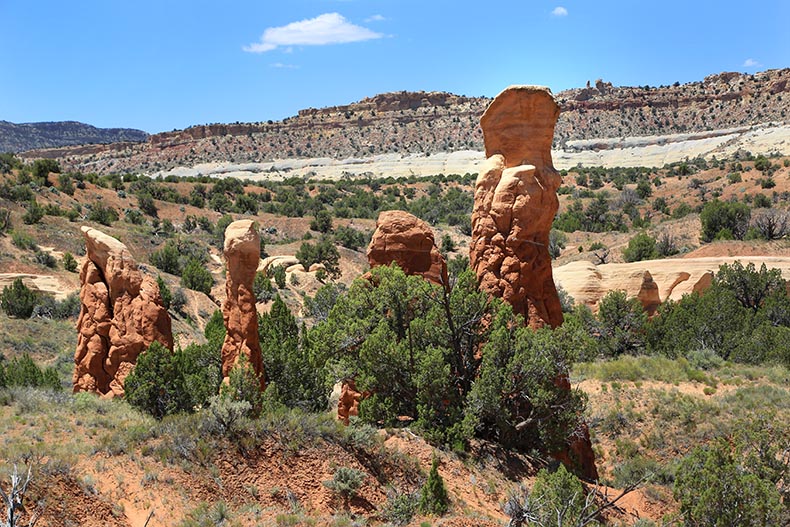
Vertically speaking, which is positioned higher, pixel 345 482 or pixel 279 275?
pixel 345 482

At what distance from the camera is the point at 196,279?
3847cm

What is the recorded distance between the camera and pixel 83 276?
55.1 feet

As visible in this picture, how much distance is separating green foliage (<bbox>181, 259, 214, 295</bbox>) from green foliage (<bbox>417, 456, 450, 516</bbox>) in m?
29.6

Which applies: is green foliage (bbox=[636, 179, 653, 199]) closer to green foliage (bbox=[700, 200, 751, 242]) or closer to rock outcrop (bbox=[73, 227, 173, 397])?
green foliage (bbox=[700, 200, 751, 242])

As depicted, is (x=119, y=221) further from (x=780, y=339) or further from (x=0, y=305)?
(x=780, y=339)

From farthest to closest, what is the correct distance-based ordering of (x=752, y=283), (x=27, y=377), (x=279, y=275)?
(x=279, y=275)
(x=752, y=283)
(x=27, y=377)

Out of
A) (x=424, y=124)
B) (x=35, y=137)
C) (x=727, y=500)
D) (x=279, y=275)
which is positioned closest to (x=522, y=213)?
(x=727, y=500)

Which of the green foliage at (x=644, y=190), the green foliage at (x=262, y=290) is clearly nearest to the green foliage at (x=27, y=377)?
the green foliage at (x=262, y=290)

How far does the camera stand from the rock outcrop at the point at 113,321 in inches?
611

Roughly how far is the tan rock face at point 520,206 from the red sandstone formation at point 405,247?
172cm

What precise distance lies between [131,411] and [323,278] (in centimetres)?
3051

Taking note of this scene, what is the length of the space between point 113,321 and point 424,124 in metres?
113

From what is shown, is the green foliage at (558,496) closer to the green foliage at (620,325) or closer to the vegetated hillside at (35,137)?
the green foliage at (620,325)

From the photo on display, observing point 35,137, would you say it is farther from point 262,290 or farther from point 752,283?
point 752,283
